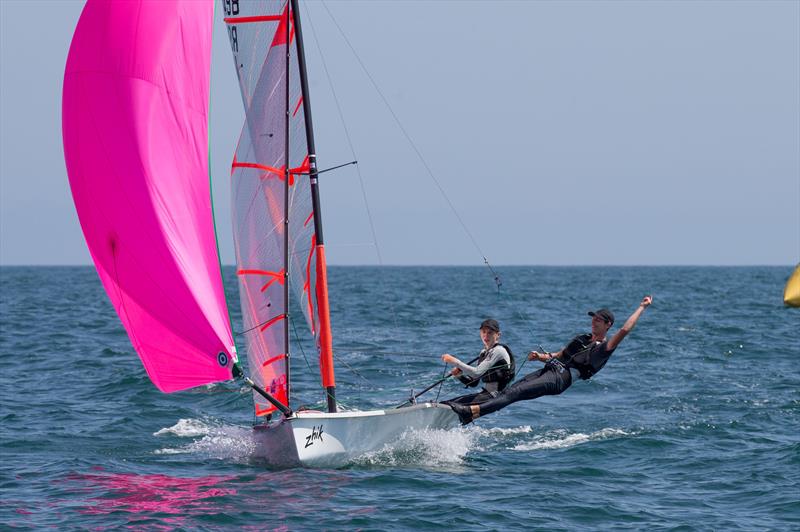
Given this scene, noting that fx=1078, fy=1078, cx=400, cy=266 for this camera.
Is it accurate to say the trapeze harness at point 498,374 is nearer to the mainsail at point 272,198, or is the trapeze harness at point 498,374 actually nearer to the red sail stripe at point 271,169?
the mainsail at point 272,198

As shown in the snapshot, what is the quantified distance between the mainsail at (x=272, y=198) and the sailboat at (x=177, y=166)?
0.03 m

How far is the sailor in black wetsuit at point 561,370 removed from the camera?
1393cm

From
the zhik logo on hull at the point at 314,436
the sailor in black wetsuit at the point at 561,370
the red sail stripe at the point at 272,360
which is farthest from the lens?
the red sail stripe at the point at 272,360

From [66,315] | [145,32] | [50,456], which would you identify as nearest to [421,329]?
[66,315]

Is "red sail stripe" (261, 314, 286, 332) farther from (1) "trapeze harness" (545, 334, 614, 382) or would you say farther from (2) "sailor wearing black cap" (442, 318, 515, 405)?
(1) "trapeze harness" (545, 334, 614, 382)

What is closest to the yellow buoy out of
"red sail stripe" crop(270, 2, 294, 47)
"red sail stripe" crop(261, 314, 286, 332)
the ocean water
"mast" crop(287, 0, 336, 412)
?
the ocean water

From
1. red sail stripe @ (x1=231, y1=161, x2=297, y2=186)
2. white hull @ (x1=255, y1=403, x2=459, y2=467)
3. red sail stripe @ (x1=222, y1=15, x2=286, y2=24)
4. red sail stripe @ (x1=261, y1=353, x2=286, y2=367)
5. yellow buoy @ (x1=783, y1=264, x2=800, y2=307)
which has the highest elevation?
red sail stripe @ (x1=222, y1=15, x2=286, y2=24)

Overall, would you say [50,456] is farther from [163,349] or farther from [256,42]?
[256,42]

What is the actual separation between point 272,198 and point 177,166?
1.93m

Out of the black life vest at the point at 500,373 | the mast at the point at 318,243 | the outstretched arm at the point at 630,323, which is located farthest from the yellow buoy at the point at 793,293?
the black life vest at the point at 500,373

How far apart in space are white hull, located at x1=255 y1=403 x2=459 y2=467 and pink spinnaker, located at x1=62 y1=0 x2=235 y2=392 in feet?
4.15

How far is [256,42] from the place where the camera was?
13.5m

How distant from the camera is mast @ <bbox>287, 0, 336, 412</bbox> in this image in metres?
13.5

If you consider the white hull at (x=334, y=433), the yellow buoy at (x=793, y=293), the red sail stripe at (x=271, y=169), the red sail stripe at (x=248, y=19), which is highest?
the red sail stripe at (x=248, y=19)
